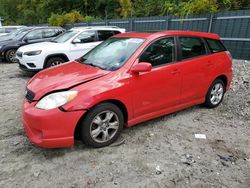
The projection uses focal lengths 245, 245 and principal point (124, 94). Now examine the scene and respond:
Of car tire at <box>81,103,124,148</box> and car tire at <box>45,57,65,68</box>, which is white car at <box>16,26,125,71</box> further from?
car tire at <box>81,103,124,148</box>

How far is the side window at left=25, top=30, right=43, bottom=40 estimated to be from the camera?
11.6m

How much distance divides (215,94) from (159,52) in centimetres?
183

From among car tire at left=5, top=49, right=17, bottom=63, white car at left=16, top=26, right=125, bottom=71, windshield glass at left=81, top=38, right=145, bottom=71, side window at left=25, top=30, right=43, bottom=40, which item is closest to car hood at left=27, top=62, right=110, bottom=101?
windshield glass at left=81, top=38, right=145, bottom=71

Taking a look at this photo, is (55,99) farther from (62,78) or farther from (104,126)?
(104,126)

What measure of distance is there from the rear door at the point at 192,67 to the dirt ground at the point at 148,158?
49cm

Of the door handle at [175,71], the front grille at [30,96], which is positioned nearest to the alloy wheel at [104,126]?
the front grille at [30,96]

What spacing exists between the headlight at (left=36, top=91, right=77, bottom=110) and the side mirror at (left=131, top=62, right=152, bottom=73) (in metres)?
1.00

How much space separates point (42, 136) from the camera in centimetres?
327

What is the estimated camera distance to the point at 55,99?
3.29m

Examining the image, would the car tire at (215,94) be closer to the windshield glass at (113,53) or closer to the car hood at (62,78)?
the windshield glass at (113,53)

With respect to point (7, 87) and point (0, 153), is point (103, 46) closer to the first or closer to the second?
point (0, 153)

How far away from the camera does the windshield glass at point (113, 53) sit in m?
3.94

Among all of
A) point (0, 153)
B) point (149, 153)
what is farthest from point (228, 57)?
point (0, 153)

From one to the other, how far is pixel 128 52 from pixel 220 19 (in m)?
6.64
